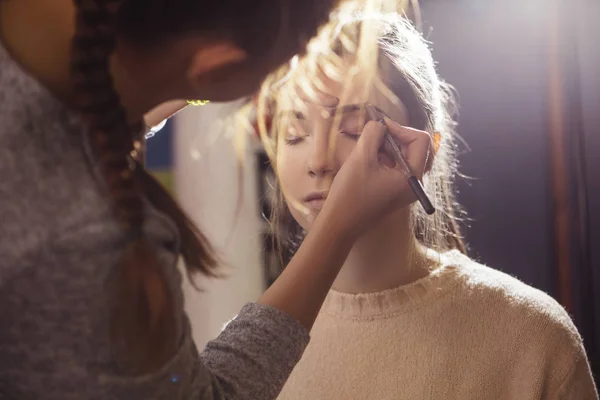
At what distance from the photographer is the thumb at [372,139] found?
655mm

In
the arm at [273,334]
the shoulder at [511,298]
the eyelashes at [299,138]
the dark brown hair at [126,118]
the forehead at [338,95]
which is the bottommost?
Answer: the shoulder at [511,298]

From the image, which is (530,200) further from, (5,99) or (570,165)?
(5,99)

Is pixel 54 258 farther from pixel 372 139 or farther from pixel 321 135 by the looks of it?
pixel 321 135

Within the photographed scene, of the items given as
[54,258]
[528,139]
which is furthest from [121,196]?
[528,139]

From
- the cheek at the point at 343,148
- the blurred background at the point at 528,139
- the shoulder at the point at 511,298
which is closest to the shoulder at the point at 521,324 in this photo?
the shoulder at the point at 511,298

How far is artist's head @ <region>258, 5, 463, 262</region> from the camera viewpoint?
0.84 metres

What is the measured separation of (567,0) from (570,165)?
1.16 feet

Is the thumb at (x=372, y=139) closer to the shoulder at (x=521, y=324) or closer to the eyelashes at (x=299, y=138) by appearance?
the eyelashes at (x=299, y=138)

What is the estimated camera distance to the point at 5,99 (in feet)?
1.31

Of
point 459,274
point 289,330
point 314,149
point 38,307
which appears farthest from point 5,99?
point 459,274

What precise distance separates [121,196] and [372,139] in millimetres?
334

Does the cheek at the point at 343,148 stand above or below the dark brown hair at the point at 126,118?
below

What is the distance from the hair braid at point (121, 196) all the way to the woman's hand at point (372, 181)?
23cm

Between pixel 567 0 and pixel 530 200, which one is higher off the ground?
pixel 567 0
